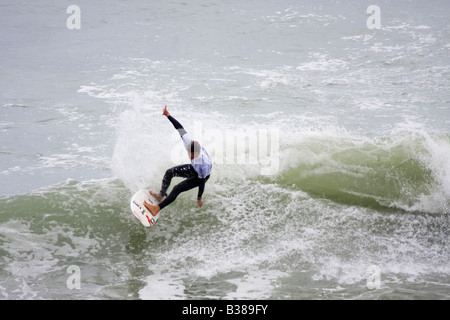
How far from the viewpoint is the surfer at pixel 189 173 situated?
8.39 m

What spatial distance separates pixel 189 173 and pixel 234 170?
2.02m

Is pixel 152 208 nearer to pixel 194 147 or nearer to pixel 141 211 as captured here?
pixel 141 211

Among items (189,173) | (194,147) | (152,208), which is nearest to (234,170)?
(189,173)

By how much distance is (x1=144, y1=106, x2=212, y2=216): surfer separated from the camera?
8.39 metres

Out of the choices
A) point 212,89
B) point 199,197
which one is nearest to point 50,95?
point 212,89

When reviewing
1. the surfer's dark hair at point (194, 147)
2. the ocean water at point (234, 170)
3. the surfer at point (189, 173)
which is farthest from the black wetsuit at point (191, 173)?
the ocean water at point (234, 170)

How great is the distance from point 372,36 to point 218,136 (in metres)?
13.0

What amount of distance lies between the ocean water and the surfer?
563 millimetres

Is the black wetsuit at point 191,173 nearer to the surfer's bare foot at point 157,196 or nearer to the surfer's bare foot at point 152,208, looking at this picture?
the surfer's bare foot at point 152,208

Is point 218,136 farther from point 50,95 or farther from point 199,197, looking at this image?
point 50,95

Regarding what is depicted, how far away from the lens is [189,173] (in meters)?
8.77

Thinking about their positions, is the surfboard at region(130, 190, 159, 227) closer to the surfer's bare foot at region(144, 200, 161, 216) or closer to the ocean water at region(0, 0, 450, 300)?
the surfer's bare foot at region(144, 200, 161, 216)

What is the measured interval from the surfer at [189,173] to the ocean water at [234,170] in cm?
56

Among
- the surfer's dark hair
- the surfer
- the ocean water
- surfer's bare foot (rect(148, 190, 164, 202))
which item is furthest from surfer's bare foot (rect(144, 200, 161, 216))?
the surfer's dark hair
